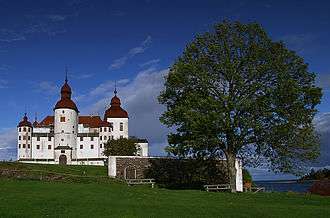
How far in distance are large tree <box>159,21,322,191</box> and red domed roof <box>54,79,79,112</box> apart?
73.6 meters

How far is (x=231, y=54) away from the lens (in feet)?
138

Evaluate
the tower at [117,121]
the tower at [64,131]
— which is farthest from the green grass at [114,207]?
the tower at [117,121]

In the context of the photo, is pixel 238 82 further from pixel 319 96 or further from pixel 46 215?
pixel 46 215

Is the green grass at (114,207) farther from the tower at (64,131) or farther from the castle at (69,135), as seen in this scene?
the tower at (64,131)

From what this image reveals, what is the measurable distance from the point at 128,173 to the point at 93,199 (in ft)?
104

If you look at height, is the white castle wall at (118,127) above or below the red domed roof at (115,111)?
below

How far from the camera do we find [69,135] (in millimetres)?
113375

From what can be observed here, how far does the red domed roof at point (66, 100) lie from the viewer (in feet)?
371

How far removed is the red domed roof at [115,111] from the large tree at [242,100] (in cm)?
7970

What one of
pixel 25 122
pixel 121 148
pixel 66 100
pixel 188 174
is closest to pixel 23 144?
pixel 25 122

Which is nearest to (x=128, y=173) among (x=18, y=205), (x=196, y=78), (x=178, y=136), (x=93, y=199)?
(x=178, y=136)

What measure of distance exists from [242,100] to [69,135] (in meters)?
80.3

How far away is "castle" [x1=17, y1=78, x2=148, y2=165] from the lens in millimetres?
112750

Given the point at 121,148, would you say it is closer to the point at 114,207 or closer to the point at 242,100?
the point at 242,100
